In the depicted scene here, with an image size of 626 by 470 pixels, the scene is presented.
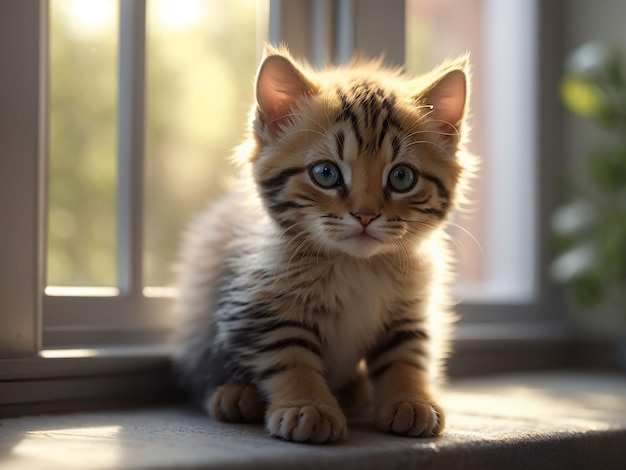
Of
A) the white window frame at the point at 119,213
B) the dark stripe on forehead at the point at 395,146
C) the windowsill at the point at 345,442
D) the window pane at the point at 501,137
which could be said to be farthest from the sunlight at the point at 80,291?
the window pane at the point at 501,137

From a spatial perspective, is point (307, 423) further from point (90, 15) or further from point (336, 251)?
point (90, 15)

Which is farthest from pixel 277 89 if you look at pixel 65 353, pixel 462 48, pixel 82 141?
pixel 462 48

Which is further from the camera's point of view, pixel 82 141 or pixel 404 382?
pixel 82 141

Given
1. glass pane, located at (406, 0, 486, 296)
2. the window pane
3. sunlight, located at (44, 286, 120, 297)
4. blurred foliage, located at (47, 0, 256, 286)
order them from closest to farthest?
sunlight, located at (44, 286, 120, 297), blurred foliage, located at (47, 0, 256, 286), the window pane, glass pane, located at (406, 0, 486, 296)

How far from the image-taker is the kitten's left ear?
129 centimetres

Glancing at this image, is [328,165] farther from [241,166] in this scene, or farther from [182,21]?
[182,21]

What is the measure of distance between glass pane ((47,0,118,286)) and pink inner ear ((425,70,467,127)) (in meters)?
0.74

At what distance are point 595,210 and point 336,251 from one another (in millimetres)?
1100

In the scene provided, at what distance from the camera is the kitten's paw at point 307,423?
104cm

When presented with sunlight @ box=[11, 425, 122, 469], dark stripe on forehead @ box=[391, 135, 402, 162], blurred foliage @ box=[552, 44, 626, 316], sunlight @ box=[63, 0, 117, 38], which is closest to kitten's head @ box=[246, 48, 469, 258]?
dark stripe on forehead @ box=[391, 135, 402, 162]

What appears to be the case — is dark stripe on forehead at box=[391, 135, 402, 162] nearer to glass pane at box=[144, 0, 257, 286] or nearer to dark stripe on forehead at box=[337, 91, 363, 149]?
dark stripe on forehead at box=[337, 91, 363, 149]

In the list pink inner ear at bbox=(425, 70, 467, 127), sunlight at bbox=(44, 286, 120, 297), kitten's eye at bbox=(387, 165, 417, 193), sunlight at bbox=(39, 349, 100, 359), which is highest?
pink inner ear at bbox=(425, 70, 467, 127)

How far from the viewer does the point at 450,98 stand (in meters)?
1.31

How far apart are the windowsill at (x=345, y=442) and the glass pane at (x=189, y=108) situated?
77 cm
